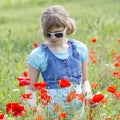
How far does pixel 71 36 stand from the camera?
24.7 feet

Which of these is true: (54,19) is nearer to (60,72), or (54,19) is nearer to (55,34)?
(55,34)

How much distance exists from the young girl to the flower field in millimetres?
119

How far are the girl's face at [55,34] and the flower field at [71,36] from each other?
321mm

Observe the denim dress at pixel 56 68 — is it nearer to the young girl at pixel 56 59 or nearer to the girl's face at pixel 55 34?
the young girl at pixel 56 59

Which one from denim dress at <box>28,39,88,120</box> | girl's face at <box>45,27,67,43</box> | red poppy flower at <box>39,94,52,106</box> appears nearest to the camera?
red poppy flower at <box>39,94,52,106</box>

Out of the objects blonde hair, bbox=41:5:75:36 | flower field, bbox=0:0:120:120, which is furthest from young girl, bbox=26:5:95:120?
flower field, bbox=0:0:120:120

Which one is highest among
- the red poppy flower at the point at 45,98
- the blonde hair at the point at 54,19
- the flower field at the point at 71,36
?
the blonde hair at the point at 54,19

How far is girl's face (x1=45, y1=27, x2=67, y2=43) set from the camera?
4.25 m

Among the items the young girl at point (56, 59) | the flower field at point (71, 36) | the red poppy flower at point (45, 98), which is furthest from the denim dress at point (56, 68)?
the red poppy flower at point (45, 98)

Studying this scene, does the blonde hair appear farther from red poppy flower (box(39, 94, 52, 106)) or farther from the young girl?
red poppy flower (box(39, 94, 52, 106))

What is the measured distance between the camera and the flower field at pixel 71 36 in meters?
3.68

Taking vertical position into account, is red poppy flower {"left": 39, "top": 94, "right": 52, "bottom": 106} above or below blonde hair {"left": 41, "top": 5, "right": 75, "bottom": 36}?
below

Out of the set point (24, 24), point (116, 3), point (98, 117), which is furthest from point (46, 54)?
point (116, 3)

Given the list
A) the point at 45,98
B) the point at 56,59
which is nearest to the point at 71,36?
the point at 56,59
